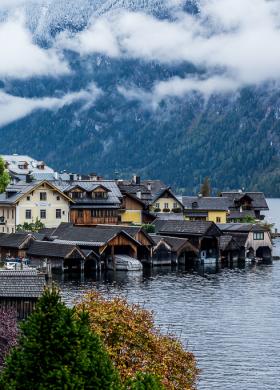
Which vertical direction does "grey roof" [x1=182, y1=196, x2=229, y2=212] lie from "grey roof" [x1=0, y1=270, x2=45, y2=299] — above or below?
above

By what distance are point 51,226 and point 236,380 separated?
8490 cm

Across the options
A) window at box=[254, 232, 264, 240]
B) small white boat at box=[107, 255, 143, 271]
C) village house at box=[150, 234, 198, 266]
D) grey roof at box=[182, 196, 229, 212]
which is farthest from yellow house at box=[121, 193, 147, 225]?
small white boat at box=[107, 255, 143, 271]

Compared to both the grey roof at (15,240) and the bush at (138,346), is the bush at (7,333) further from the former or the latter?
the grey roof at (15,240)

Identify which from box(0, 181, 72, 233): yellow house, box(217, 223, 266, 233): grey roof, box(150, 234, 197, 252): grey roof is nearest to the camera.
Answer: box(150, 234, 197, 252): grey roof

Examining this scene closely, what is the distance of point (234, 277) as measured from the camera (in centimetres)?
10212

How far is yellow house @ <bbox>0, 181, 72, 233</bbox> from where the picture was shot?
13088cm

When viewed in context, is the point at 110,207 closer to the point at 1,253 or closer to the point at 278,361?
the point at 1,253

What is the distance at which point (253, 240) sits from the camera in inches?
4941

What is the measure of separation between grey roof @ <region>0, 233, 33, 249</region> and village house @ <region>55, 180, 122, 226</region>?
66.5ft

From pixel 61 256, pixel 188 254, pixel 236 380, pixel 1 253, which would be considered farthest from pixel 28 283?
pixel 188 254

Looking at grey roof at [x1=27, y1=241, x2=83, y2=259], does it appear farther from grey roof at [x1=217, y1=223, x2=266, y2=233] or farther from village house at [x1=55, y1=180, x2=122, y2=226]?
grey roof at [x1=217, y1=223, x2=266, y2=233]

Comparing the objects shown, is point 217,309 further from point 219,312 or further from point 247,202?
point 247,202

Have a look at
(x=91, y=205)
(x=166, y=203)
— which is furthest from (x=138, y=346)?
(x=166, y=203)

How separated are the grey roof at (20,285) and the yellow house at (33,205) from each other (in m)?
77.3
